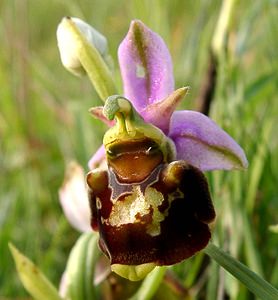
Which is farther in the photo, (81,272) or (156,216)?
(81,272)

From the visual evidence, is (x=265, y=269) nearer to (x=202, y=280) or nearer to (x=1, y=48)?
(x=202, y=280)

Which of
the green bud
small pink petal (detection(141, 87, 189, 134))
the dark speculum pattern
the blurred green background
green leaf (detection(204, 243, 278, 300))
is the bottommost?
the blurred green background

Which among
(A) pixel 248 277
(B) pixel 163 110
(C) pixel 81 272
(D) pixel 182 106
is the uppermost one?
(B) pixel 163 110

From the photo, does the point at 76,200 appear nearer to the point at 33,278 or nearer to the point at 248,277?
the point at 33,278

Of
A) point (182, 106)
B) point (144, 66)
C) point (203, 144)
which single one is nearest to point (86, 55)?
point (144, 66)

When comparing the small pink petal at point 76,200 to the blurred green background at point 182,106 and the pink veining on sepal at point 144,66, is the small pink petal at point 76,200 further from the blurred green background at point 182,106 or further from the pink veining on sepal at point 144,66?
the pink veining on sepal at point 144,66

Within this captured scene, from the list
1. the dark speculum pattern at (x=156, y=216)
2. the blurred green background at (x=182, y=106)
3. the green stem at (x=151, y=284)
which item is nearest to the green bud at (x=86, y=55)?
the dark speculum pattern at (x=156, y=216)

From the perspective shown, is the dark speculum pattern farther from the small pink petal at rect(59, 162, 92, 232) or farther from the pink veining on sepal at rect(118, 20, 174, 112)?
the small pink petal at rect(59, 162, 92, 232)

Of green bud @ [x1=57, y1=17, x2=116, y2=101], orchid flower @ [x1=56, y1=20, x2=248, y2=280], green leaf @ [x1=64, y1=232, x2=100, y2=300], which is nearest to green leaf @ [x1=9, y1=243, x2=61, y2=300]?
green leaf @ [x1=64, y1=232, x2=100, y2=300]
